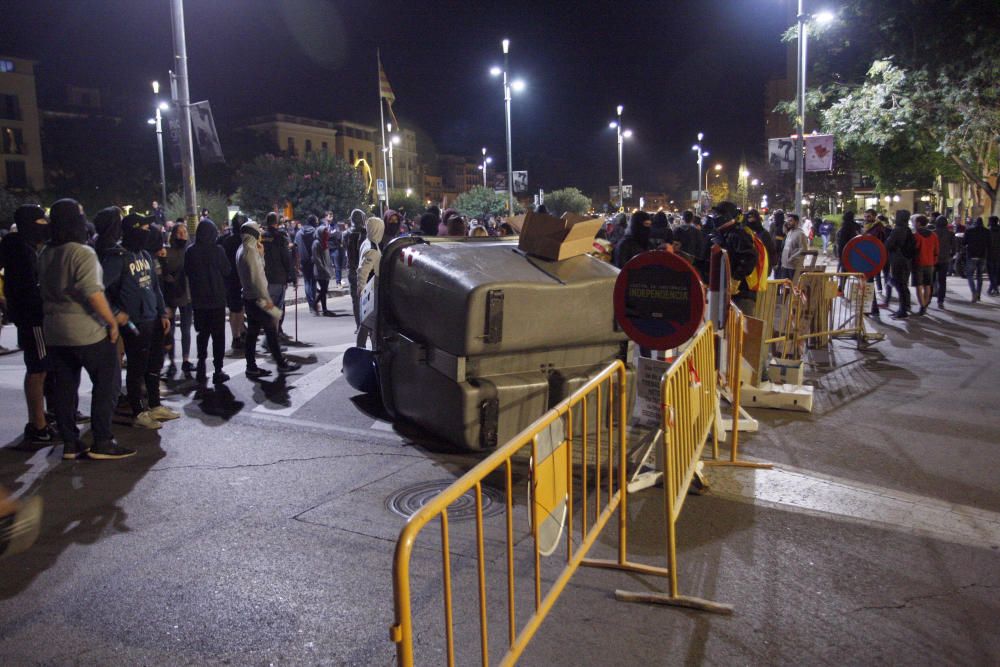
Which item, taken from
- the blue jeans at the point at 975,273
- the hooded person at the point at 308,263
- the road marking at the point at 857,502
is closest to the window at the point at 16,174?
the hooded person at the point at 308,263

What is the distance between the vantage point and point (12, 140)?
60.2 metres

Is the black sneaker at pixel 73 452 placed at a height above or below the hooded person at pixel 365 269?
below

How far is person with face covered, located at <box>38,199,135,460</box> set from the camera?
18.5ft

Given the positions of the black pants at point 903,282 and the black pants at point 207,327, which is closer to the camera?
the black pants at point 207,327

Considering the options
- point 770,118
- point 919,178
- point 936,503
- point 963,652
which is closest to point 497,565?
point 963,652

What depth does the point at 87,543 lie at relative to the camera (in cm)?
455

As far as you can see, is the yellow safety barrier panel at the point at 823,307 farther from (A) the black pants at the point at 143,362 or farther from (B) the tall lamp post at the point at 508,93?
(B) the tall lamp post at the point at 508,93

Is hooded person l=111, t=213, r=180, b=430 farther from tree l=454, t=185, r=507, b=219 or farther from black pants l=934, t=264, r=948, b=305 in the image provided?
tree l=454, t=185, r=507, b=219

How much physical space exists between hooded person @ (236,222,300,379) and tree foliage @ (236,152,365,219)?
32.7 metres

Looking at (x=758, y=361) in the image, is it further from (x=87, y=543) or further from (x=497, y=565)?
(x=87, y=543)

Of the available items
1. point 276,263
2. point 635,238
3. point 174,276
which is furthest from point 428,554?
point 276,263

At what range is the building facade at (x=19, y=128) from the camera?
59.8 m

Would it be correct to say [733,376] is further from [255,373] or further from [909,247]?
[909,247]

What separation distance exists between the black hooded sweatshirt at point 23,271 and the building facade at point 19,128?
205 ft
